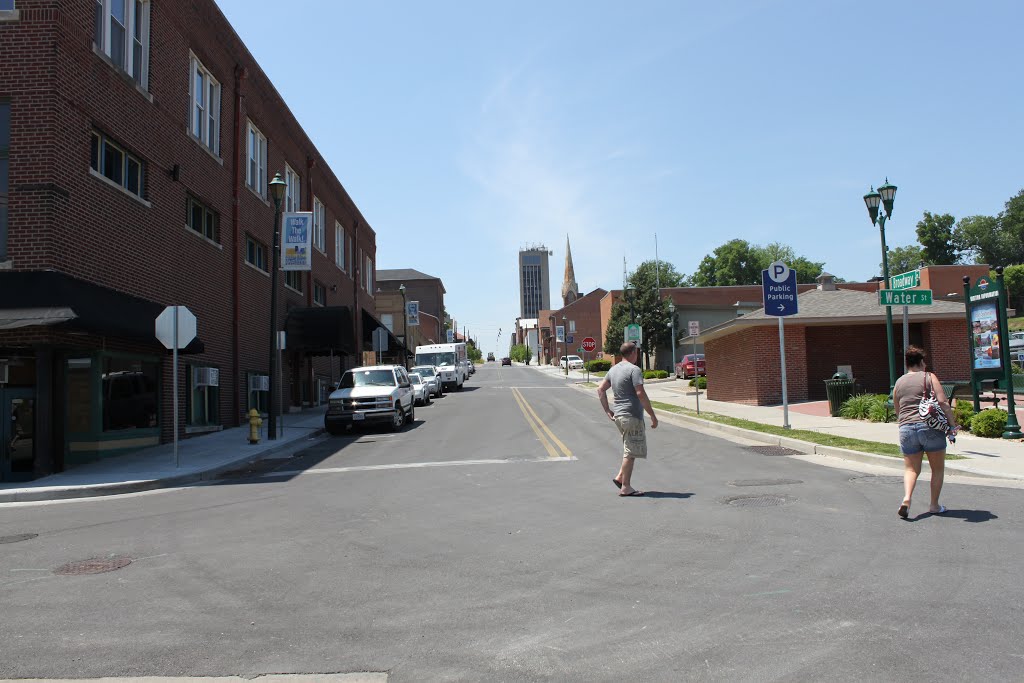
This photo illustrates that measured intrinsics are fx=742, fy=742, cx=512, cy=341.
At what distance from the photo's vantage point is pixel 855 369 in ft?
81.5

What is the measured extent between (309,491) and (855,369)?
66.2 feet

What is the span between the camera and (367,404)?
2078cm

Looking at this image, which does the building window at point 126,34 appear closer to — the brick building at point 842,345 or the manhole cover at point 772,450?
the manhole cover at point 772,450

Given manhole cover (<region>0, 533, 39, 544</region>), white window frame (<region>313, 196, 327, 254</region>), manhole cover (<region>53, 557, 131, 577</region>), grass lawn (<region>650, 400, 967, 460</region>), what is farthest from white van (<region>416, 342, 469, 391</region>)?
manhole cover (<region>53, 557, 131, 577</region>)

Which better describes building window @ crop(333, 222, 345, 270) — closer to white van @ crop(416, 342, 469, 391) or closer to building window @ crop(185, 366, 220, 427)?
white van @ crop(416, 342, 469, 391)

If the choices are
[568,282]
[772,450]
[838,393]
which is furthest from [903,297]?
[568,282]

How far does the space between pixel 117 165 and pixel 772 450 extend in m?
14.8

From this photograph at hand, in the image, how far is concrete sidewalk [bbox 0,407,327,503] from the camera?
11438 millimetres

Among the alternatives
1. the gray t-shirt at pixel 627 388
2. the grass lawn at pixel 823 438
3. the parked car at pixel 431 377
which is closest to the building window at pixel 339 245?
the parked car at pixel 431 377

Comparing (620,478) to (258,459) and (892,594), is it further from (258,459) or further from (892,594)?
(258,459)

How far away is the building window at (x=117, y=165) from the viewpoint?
1518 cm

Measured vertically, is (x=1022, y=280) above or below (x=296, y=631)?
above

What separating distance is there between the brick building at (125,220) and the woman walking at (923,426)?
12.1 meters

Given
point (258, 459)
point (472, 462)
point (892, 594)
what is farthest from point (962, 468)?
point (258, 459)
